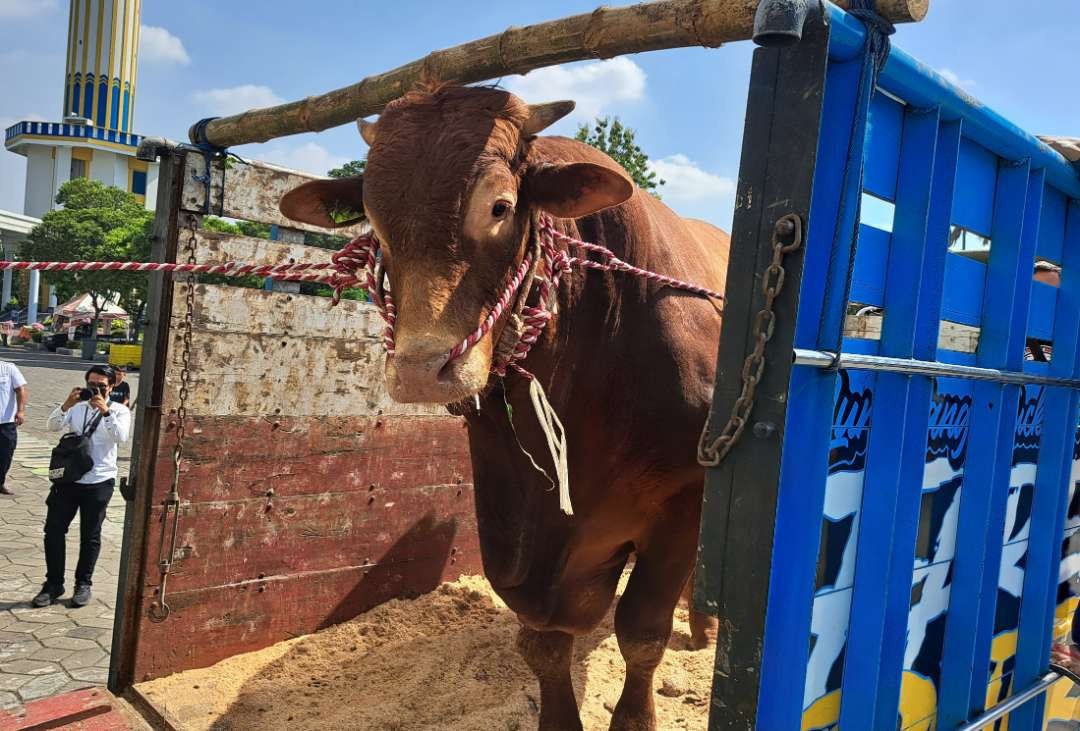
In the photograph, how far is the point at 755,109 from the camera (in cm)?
162

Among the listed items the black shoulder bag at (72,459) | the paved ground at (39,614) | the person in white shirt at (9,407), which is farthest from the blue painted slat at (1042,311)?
the person in white shirt at (9,407)

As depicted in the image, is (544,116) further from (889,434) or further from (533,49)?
(889,434)

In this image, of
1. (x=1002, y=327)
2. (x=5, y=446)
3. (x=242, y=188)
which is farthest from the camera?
(x=5, y=446)

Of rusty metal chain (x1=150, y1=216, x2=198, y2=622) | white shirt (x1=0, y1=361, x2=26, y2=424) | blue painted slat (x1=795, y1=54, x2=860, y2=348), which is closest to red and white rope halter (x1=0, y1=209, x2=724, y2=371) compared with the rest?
rusty metal chain (x1=150, y1=216, x2=198, y2=622)

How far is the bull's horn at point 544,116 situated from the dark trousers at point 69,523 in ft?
15.8

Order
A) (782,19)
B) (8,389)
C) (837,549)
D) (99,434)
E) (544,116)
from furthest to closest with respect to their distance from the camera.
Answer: (8,389), (99,434), (544,116), (837,549), (782,19)

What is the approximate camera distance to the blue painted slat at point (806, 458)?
5.24 ft

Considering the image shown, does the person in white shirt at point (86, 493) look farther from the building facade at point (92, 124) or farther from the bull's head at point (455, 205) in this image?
the building facade at point (92, 124)

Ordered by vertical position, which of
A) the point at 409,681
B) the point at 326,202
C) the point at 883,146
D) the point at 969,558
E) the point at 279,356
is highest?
the point at 883,146

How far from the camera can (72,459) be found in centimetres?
566

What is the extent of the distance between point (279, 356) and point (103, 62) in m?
49.4

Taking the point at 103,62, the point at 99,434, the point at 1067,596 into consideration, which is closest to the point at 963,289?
the point at 1067,596

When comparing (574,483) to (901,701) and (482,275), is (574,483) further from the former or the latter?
(901,701)

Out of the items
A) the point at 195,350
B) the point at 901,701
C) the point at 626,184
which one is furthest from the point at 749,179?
the point at 195,350
